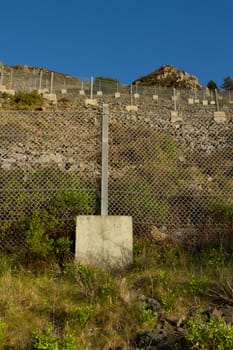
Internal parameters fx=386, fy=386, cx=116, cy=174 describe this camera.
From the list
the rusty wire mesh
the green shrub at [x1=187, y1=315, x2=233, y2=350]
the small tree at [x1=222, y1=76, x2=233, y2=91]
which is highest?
the small tree at [x1=222, y1=76, x2=233, y2=91]

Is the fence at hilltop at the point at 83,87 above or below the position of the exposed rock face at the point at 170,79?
below

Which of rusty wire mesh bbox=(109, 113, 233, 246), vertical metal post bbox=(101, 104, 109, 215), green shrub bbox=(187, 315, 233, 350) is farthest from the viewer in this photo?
rusty wire mesh bbox=(109, 113, 233, 246)

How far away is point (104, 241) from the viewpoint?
221 inches

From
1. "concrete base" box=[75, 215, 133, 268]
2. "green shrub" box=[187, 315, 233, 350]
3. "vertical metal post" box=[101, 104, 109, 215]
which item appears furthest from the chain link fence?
"green shrub" box=[187, 315, 233, 350]

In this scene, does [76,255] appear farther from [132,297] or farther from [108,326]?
[108,326]

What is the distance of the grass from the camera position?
12.3ft

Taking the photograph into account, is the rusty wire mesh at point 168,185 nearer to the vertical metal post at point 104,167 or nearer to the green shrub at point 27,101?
the vertical metal post at point 104,167

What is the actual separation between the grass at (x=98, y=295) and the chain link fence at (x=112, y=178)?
0.48 metres

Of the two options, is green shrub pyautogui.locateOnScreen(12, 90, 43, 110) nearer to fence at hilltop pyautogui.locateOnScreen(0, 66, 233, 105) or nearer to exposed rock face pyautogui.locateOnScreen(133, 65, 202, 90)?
fence at hilltop pyautogui.locateOnScreen(0, 66, 233, 105)

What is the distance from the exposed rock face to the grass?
114 feet

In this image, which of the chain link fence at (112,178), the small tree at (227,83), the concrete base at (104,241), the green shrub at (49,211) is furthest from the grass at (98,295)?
the small tree at (227,83)

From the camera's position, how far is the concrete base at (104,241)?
5531 mm

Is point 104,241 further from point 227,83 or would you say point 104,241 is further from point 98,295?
point 227,83

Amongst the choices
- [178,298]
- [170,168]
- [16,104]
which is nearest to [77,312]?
[178,298]
